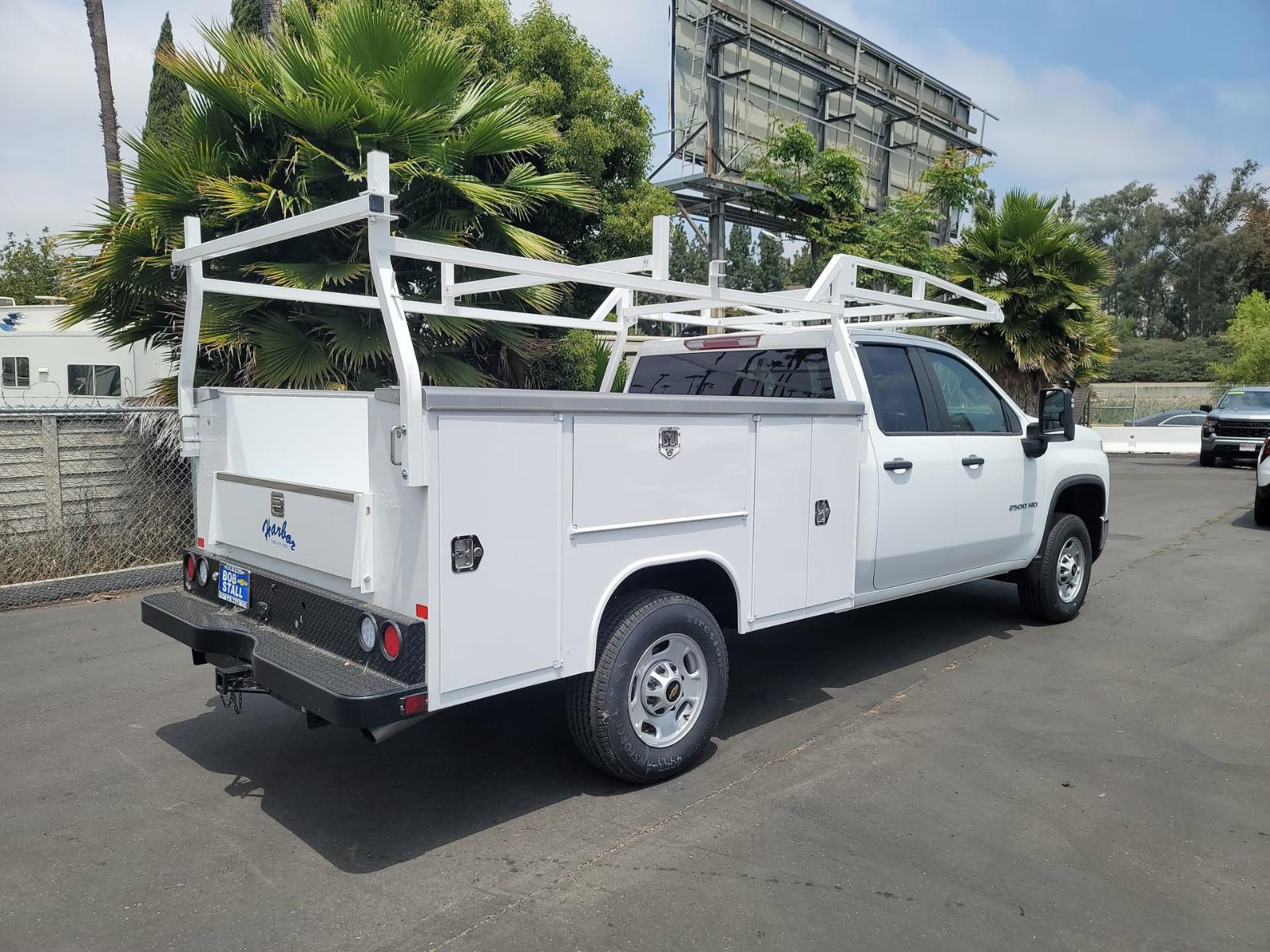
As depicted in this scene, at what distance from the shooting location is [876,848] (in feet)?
12.2

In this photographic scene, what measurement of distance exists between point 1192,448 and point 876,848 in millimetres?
27870

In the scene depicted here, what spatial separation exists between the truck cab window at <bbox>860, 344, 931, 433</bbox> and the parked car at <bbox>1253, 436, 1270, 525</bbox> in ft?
28.3

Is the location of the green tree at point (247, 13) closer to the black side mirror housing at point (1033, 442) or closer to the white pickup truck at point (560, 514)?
the white pickup truck at point (560, 514)

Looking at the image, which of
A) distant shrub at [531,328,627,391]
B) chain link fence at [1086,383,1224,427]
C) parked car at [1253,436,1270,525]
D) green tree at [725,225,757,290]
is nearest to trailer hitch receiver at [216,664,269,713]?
distant shrub at [531,328,627,391]

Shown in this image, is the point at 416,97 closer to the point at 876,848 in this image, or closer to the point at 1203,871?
the point at 876,848

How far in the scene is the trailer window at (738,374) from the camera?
18.1ft

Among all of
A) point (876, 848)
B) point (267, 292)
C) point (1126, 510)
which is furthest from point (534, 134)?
point (1126, 510)

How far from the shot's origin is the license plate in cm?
430

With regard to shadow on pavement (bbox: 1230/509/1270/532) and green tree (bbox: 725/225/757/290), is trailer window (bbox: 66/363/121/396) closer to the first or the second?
shadow on pavement (bbox: 1230/509/1270/532)

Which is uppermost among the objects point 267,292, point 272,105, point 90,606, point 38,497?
point 272,105

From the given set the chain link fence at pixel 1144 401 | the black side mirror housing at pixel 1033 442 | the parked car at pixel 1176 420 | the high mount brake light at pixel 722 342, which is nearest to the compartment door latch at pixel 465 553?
the high mount brake light at pixel 722 342

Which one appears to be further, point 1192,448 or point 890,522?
point 1192,448

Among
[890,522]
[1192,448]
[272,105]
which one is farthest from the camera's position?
[1192,448]

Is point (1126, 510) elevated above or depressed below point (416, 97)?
below
